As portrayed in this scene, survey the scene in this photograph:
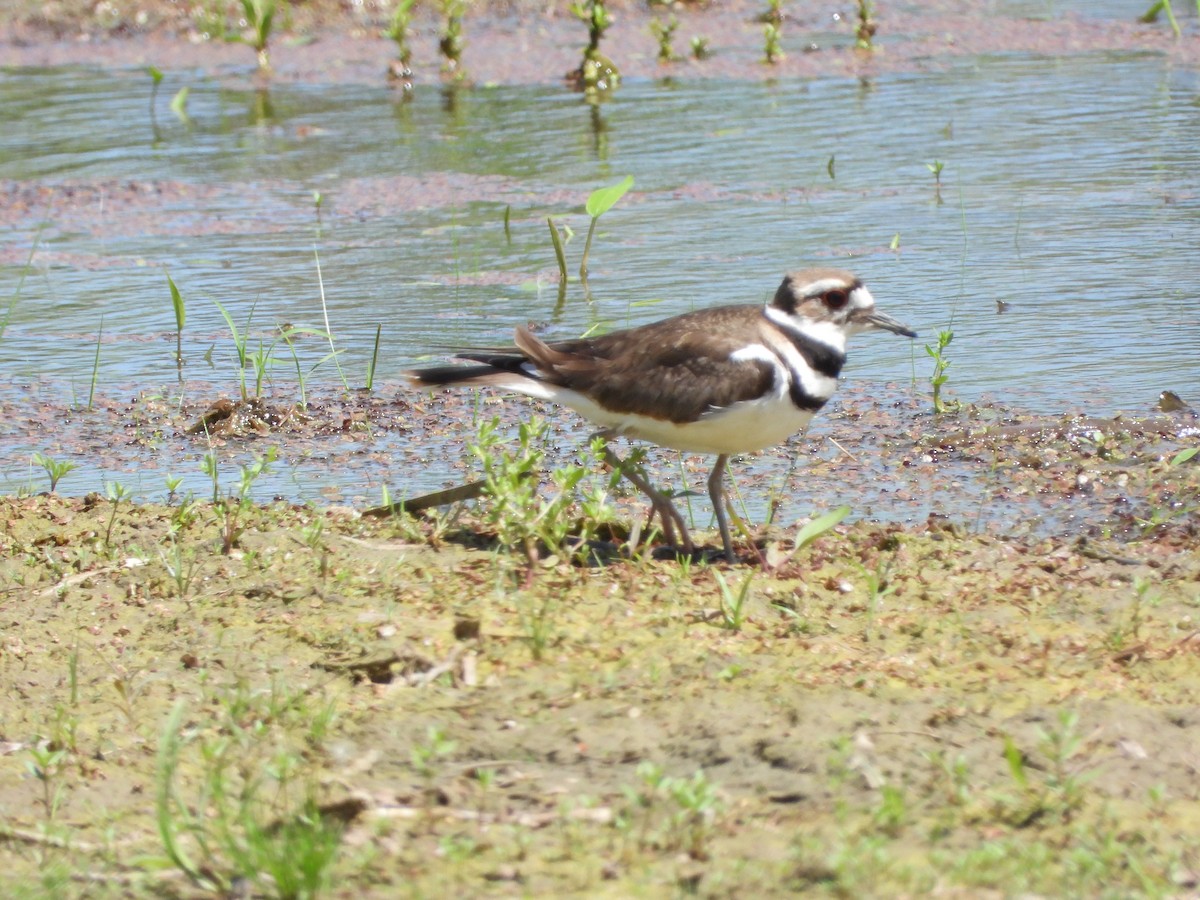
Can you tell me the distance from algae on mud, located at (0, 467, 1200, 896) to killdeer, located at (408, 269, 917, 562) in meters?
0.44

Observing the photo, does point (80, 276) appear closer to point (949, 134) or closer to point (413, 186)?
point (413, 186)

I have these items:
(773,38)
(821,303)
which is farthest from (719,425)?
(773,38)

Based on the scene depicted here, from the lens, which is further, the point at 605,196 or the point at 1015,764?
the point at 605,196

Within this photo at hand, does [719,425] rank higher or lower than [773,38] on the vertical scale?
lower

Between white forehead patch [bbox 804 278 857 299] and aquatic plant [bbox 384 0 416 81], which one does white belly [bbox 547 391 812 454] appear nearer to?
white forehead patch [bbox 804 278 857 299]

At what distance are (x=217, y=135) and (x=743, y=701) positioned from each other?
1010 centimetres

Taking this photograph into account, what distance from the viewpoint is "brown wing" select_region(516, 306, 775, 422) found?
4945 millimetres

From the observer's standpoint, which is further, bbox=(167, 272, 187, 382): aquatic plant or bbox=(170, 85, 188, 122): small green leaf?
bbox=(170, 85, 188, 122): small green leaf

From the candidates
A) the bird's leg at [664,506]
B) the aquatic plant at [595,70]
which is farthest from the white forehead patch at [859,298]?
the aquatic plant at [595,70]

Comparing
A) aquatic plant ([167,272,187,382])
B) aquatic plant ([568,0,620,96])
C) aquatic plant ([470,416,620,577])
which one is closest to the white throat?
aquatic plant ([470,416,620,577])

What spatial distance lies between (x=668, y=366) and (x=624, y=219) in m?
4.91

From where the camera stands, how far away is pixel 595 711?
3.78 m

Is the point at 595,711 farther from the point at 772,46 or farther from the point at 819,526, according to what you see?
the point at 772,46

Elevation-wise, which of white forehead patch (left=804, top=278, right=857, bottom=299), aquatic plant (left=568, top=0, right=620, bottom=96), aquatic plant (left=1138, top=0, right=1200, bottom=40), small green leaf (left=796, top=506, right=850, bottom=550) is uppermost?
aquatic plant (left=1138, top=0, right=1200, bottom=40)
